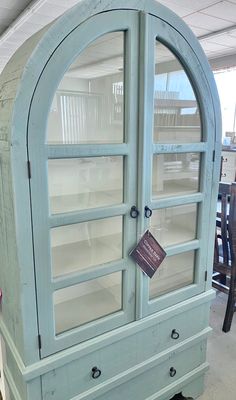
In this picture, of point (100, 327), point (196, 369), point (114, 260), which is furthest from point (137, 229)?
point (196, 369)

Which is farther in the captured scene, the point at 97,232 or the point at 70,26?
the point at 97,232

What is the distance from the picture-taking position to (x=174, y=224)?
1.55 m

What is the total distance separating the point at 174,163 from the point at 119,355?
0.92m

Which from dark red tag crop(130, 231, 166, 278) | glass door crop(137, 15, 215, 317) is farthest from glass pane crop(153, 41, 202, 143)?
dark red tag crop(130, 231, 166, 278)

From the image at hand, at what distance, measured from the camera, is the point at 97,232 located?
131cm

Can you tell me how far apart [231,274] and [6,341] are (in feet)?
5.22

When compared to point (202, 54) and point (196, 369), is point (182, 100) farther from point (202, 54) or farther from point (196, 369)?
point (196, 369)

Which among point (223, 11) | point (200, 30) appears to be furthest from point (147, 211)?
point (200, 30)

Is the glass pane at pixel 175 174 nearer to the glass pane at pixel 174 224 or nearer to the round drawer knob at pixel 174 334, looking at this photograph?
the glass pane at pixel 174 224

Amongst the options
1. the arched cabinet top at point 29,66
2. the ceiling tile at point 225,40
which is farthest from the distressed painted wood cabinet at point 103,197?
the ceiling tile at point 225,40

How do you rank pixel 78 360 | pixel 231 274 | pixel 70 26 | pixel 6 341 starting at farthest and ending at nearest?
1. pixel 231 274
2. pixel 6 341
3. pixel 78 360
4. pixel 70 26

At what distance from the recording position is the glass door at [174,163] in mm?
1191

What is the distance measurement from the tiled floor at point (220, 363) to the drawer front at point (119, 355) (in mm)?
426

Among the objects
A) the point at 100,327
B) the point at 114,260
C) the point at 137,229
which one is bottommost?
the point at 100,327
